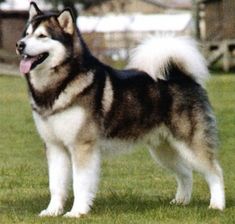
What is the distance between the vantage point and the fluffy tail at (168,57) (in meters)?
8.78

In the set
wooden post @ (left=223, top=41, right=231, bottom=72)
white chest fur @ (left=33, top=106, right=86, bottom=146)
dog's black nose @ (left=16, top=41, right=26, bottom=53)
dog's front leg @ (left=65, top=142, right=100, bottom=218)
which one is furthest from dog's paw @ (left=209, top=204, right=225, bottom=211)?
wooden post @ (left=223, top=41, right=231, bottom=72)

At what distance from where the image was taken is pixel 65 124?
8055 millimetres

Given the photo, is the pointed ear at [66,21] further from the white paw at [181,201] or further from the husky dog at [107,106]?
the white paw at [181,201]

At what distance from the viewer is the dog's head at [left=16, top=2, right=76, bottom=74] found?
793 centimetres

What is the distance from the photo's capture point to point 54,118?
26.6ft

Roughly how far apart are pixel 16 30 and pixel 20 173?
32.4m

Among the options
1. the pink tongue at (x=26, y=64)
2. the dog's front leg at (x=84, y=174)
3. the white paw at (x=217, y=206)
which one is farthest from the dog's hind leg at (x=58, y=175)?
the white paw at (x=217, y=206)

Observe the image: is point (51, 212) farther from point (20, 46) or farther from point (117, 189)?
point (117, 189)

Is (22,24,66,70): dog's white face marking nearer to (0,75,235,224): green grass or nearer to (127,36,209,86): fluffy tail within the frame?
(127,36,209,86): fluffy tail

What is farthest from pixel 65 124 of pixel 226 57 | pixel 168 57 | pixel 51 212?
pixel 226 57

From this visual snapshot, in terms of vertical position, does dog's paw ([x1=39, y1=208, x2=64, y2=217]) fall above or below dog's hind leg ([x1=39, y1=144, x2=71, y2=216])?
below

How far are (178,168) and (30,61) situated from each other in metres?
2.14

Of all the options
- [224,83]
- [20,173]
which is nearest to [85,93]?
[20,173]

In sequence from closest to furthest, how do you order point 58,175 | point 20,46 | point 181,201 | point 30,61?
point 20,46 → point 30,61 → point 58,175 → point 181,201
